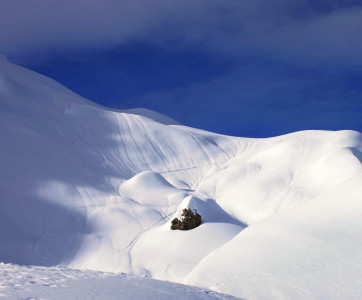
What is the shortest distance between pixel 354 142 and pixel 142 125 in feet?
55.0

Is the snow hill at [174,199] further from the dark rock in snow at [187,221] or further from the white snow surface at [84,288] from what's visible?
the white snow surface at [84,288]

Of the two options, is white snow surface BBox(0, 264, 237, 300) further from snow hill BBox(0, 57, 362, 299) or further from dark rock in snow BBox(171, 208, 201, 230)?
dark rock in snow BBox(171, 208, 201, 230)

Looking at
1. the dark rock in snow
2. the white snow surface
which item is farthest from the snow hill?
the white snow surface

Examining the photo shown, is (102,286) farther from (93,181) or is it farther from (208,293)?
(93,181)

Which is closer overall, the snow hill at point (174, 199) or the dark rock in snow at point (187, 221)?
the snow hill at point (174, 199)

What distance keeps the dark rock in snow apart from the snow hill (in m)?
0.40

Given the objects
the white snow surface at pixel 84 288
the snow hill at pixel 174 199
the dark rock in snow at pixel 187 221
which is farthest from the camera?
the dark rock in snow at pixel 187 221

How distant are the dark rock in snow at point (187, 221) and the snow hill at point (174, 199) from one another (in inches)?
15.6

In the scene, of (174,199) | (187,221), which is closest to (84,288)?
(187,221)

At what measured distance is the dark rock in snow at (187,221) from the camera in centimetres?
1958

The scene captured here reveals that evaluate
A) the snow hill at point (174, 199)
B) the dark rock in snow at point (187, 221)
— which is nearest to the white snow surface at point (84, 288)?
the snow hill at point (174, 199)

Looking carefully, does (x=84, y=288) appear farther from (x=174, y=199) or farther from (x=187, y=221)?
(x=174, y=199)

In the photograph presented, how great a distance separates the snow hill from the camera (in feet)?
25.3

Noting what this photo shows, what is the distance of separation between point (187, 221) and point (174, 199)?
21.9ft
